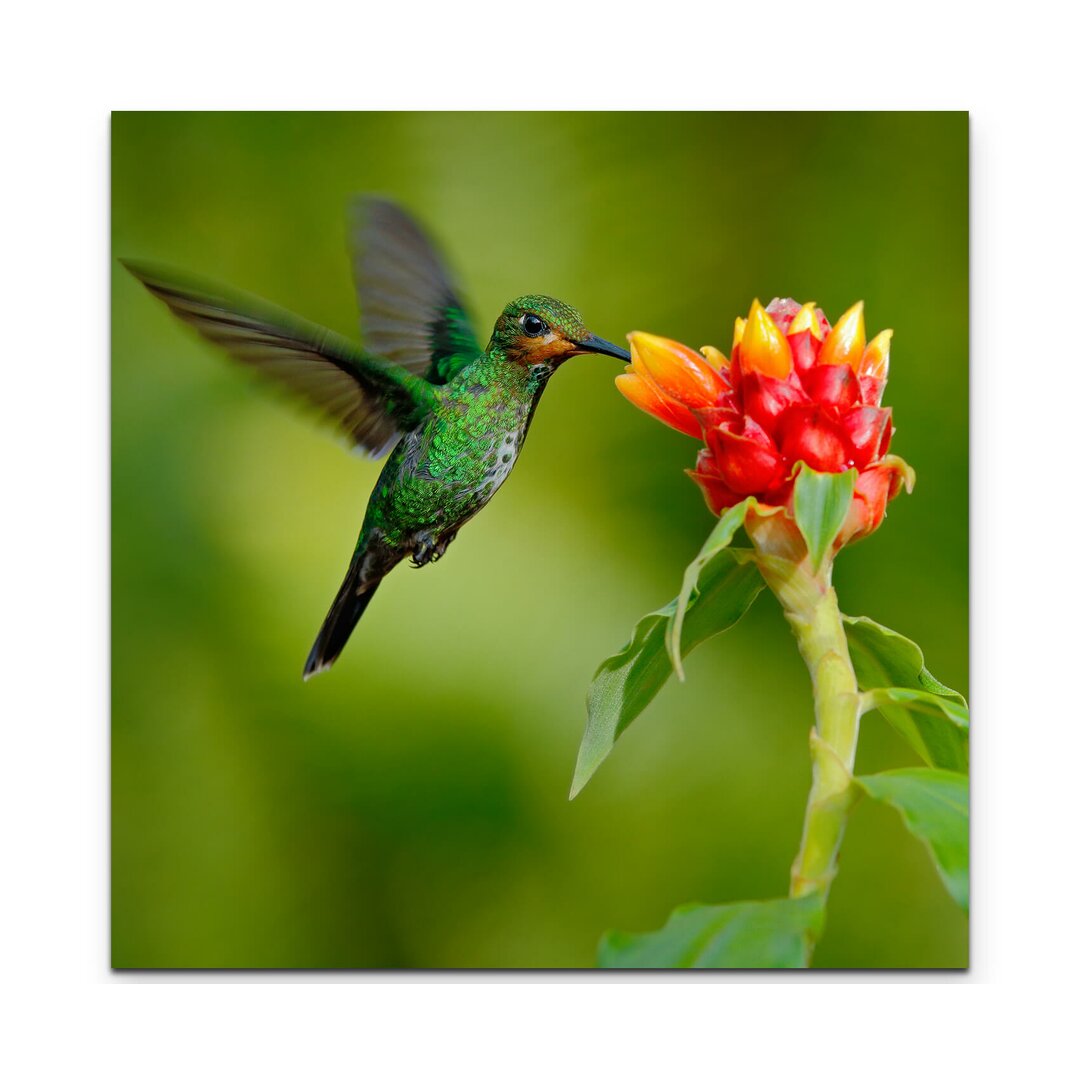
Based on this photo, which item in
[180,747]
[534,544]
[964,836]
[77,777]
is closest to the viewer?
[964,836]

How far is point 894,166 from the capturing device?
2.12 meters

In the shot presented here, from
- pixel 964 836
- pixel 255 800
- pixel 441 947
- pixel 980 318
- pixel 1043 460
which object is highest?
pixel 980 318

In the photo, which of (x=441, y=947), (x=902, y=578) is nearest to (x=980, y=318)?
(x=902, y=578)

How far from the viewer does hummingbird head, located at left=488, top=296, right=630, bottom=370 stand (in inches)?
74.8

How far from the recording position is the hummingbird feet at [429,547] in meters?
2.04

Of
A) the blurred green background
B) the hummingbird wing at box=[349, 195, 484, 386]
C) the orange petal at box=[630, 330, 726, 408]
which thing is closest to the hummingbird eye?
the hummingbird wing at box=[349, 195, 484, 386]

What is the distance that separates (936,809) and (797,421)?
440 millimetres

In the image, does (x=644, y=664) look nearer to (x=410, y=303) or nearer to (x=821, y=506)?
(x=821, y=506)

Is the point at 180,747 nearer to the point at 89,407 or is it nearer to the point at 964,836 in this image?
the point at 89,407

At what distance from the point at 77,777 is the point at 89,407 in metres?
0.62

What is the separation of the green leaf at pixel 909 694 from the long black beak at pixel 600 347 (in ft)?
1.87

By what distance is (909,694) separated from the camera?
1321 millimetres

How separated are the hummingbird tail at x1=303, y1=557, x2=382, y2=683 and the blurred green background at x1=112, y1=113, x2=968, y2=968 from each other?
4 centimetres

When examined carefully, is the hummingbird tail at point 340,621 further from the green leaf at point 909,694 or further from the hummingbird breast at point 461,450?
the green leaf at point 909,694
